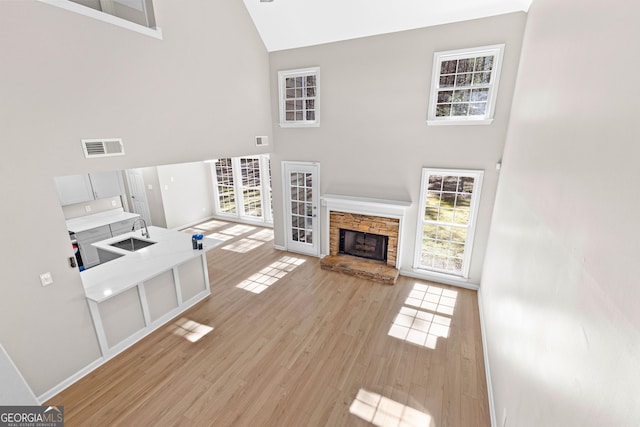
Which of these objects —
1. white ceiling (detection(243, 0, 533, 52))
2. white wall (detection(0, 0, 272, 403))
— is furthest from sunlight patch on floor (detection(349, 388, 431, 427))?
white ceiling (detection(243, 0, 533, 52))

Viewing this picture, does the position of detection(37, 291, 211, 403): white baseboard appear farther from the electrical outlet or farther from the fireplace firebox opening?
the fireplace firebox opening

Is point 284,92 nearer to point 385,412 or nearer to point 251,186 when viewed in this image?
point 251,186

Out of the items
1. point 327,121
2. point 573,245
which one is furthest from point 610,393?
point 327,121

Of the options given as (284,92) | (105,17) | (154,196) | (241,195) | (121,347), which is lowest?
(121,347)

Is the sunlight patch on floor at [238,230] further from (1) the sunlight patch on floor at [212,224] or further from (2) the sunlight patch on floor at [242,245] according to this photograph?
(2) the sunlight patch on floor at [242,245]

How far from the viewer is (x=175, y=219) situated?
7.74 metres

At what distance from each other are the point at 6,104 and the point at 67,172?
0.69 m

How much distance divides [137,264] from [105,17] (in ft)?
9.63

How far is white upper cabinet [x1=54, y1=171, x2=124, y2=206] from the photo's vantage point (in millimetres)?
5344

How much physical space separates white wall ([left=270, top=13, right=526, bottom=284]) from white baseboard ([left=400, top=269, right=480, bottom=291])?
108 mm

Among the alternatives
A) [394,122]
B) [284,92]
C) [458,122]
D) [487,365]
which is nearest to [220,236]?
[284,92]

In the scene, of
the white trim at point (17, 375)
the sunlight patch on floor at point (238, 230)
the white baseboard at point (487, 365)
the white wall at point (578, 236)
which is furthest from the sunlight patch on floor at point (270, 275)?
the white wall at point (578, 236)

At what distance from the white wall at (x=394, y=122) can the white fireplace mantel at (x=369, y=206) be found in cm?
12

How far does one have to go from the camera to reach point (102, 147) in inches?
117
